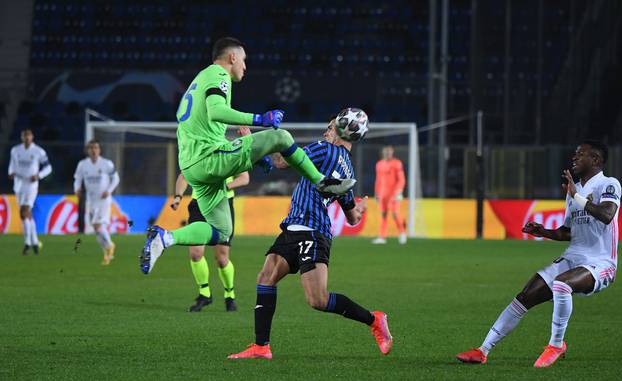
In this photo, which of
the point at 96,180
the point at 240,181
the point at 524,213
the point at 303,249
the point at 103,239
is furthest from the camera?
the point at 524,213

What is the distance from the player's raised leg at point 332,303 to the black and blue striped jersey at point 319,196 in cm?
35

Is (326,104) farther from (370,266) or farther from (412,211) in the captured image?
(370,266)

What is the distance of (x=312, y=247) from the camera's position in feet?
28.1

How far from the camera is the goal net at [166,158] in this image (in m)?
28.5

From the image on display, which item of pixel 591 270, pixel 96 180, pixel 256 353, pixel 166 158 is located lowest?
pixel 256 353

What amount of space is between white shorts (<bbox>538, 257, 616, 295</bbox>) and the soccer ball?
175 cm

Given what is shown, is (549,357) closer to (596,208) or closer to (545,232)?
(545,232)

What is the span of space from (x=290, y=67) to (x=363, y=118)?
31152 mm

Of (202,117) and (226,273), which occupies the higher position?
(202,117)

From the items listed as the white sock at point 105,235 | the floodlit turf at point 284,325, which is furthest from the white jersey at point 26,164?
the white sock at point 105,235

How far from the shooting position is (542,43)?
36656 mm

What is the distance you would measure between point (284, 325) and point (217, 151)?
3.35m

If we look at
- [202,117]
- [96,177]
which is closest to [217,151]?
[202,117]

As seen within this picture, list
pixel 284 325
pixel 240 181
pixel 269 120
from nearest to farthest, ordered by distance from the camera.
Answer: pixel 269 120
pixel 284 325
pixel 240 181
